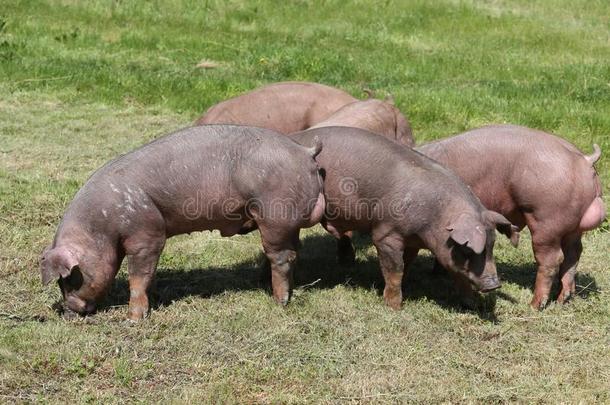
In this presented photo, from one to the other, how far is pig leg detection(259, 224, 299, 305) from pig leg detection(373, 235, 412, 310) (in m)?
0.71

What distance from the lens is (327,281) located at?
291 inches

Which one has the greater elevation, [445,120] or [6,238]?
[6,238]

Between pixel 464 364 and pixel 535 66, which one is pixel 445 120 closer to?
pixel 535 66

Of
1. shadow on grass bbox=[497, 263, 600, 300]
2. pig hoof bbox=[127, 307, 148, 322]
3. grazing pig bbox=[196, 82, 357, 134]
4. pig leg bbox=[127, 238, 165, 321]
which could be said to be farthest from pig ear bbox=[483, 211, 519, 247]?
grazing pig bbox=[196, 82, 357, 134]

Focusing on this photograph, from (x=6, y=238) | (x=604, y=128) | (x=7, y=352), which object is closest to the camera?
(x=7, y=352)

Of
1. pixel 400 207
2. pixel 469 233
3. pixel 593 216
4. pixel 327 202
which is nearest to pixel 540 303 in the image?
pixel 593 216

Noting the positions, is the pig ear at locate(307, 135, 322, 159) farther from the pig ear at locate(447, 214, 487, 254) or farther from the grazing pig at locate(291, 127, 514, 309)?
the pig ear at locate(447, 214, 487, 254)

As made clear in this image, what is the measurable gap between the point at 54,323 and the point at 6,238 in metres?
1.76

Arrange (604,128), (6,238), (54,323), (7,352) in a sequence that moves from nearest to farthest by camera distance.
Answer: (7,352) → (54,323) → (6,238) → (604,128)

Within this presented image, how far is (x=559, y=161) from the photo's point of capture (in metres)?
6.68

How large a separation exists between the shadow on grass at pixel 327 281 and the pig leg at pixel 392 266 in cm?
31

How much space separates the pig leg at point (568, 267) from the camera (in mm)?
7016

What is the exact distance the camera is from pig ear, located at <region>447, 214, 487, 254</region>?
6.16 m

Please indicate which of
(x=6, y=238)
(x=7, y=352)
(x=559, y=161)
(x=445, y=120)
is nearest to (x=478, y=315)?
(x=559, y=161)
